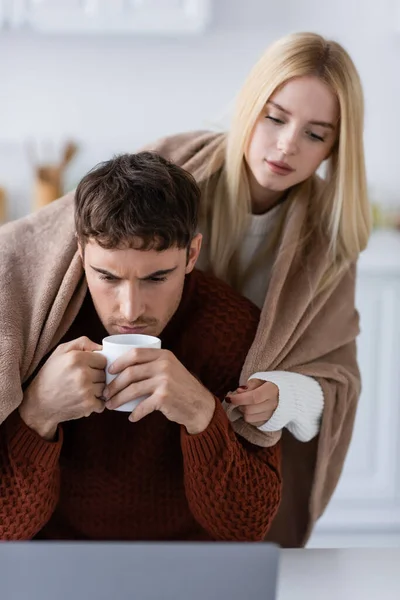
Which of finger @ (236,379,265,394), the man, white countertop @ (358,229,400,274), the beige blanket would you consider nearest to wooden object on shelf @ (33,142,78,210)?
white countertop @ (358,229,400,274)

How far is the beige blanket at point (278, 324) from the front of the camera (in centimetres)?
129

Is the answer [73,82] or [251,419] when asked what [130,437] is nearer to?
[251,419]

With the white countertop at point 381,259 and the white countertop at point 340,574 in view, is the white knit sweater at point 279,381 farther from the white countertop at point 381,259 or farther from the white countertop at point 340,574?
the white countertop at point 381,259

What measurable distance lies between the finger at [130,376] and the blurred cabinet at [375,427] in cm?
169

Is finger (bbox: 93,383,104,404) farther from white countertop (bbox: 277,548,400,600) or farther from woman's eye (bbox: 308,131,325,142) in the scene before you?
woman's eye (bbox: 308,131,325,142)

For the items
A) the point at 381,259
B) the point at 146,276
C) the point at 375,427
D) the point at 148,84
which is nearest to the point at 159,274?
the point at 146,276

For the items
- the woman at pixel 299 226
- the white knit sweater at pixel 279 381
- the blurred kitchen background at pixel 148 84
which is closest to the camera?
the white knit sweater at pixel 279 381

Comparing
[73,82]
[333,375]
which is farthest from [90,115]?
[333,375]

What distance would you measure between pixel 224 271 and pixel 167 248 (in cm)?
40

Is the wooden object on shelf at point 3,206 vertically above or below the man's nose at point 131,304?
below

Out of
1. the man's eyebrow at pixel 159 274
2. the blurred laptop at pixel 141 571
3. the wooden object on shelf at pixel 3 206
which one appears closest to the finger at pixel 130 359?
the man's eyebrow at pixel 159 274

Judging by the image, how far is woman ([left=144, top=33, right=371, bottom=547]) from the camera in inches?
58.8

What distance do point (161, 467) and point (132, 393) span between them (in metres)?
0.28

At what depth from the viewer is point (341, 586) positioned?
1052 millimetres
